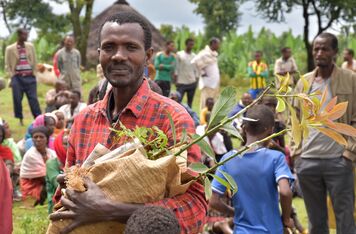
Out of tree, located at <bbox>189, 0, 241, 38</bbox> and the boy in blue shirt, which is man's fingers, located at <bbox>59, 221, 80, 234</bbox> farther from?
tree, located at <bbox>189, 0, 241, 38</bbox>

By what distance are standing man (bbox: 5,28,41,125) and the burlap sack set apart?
9.48 m

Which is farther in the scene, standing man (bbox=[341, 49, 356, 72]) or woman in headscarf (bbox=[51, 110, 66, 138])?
standing man (bbox=[341, 49, 356, 72])

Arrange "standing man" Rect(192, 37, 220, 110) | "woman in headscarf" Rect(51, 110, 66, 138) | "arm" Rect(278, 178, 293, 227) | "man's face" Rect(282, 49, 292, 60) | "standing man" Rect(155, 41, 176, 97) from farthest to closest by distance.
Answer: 1. "man's face" Rect(282, 49, 292, 60)
2. "standing man" Rect(192, 37, 220, 110)
3. "standing man" Rect(155, 41, 176, 97)
4. "woman in headscarf" Rect(51, 110, 66, 138)
5. "arm" Rect(278, 178, 293, 227)

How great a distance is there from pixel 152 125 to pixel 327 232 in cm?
345

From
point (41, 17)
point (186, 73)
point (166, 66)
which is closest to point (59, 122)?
point (166, 66)

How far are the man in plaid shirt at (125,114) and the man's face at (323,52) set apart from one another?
288 cm

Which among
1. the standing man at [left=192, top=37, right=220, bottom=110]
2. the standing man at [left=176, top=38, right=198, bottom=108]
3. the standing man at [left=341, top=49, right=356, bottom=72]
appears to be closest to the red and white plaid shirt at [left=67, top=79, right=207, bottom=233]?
the standing man at [left=192, top=37, right=220, bottom=110]

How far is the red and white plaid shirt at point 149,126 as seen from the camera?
2.20 metres

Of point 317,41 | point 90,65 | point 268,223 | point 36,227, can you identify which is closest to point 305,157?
point 317,41

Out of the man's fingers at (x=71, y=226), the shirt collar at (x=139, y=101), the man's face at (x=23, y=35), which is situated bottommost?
the man's fingers at (x=71, y=226)

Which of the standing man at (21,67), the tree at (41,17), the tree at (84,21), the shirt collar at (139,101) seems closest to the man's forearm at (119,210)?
the shirt collar at (139,101)

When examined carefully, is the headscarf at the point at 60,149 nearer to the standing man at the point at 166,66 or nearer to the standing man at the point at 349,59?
the standing man at the point at 166,66

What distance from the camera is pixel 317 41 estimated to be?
5.20m

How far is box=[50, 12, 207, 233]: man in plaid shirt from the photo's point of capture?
213 centimetres
